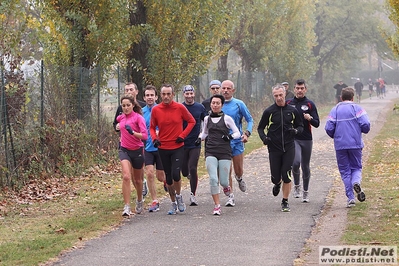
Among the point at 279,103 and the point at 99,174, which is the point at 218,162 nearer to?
the point at 279,103

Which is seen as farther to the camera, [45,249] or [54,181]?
[54,181]

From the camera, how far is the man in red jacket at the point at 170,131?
12053mm

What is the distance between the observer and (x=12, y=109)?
15320mm

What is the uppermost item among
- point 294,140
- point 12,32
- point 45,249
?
point 12,32

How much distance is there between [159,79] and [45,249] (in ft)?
41.7

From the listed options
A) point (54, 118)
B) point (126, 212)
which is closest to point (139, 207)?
point (126, 212)

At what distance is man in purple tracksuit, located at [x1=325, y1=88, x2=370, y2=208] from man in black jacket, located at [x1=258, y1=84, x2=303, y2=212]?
543 mm

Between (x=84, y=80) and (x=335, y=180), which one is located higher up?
(x=84, y=80)

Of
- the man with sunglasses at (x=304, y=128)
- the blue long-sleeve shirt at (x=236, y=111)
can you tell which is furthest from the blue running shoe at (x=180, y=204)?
the man with sunglasses at (x=304, y=128)

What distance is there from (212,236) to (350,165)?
3.25m

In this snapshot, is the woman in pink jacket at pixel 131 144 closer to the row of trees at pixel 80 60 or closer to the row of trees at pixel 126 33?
the row of trees at pixel 80 60

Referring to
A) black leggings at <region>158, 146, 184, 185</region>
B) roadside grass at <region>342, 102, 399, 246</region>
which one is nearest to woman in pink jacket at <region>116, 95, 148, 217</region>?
black leggings at <region>158, 146, 184, 185</region>

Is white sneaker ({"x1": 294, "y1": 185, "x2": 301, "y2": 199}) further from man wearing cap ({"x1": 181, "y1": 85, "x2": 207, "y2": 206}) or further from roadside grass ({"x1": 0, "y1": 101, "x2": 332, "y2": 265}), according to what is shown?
roadside grass ({"x1": 0, "y1": 101, "x2": 332, "y2": 265})

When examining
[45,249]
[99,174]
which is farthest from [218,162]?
[99,174]
